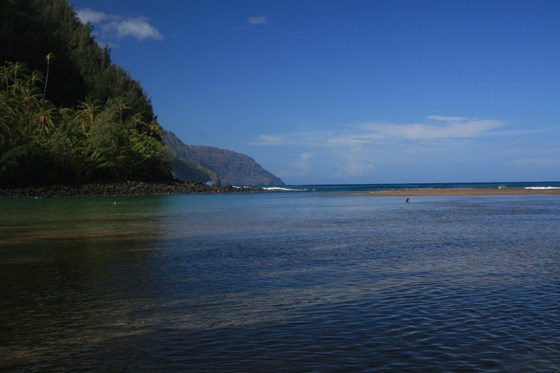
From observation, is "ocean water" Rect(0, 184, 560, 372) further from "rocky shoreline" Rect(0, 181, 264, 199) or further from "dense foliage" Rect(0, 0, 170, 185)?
"dense foliage" Rect(0, 0, 170, 185)

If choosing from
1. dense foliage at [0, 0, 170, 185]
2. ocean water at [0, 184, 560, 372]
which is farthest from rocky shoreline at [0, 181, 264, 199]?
ocean water at [0, 184, 560, 372]

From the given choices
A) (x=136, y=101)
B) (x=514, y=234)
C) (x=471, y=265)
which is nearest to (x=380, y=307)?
(x=471, y=265)

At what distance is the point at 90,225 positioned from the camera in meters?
31.2

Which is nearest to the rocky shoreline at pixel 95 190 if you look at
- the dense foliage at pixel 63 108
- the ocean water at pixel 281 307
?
the dense foliage at pixel 63 108

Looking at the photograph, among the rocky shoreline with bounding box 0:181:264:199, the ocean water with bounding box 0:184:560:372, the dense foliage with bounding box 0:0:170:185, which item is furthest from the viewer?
the dense foliage with bounding box 0:0:170:185

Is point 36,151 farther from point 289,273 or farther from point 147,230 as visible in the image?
point 289,273

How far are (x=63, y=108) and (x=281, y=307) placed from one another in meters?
109

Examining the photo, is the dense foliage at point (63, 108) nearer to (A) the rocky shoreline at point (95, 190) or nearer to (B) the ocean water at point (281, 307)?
(A) the rocky shoreline at point (95, 190)

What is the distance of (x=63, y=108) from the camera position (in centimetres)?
10694

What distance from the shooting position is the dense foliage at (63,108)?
81562mm

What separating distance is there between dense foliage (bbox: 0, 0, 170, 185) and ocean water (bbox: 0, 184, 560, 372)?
224ft

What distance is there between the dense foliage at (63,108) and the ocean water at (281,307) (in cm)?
6842

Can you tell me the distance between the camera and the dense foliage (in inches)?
3211

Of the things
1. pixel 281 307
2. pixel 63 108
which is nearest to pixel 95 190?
pixel 63 108
